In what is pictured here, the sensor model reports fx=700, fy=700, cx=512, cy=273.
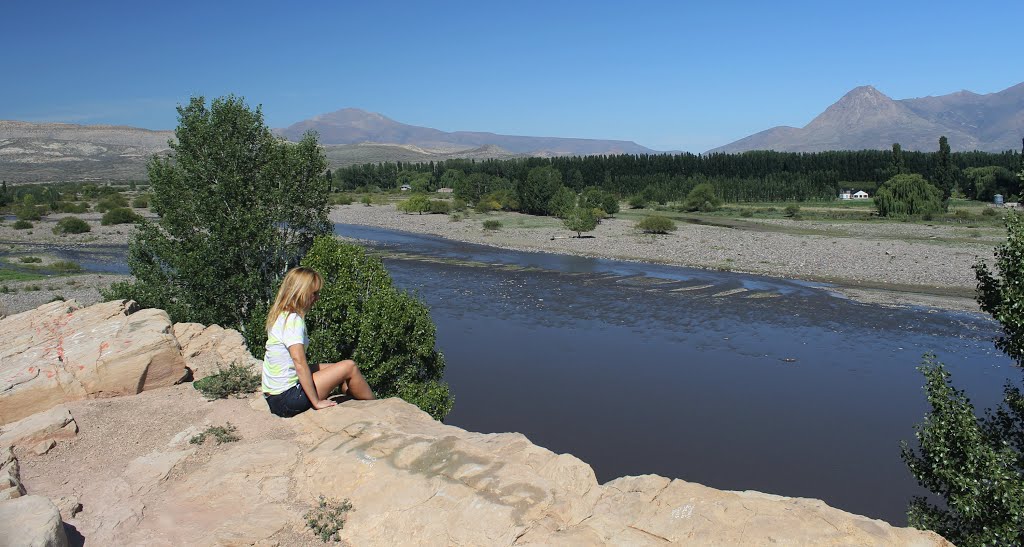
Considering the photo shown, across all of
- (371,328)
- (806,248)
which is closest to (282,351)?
(371,328)

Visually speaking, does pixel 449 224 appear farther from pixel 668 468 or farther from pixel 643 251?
pixel 668 468

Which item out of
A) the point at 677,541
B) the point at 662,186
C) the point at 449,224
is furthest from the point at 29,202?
the point at 677,541

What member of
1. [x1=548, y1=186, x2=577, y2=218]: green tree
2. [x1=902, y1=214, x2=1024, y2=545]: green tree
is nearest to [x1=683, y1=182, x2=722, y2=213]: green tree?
[x1=548, y1=186, x2=577, y2=218]: green tree

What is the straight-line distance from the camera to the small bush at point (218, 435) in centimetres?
860

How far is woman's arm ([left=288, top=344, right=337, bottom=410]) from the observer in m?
8.46

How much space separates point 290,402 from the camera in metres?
8.91

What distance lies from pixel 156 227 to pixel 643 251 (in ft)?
118

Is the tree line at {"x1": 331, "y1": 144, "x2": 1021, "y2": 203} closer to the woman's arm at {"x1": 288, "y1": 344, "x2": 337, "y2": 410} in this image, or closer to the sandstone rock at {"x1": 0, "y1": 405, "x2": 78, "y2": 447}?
the woman's arm at {"x1": 288, "y1": 344, "x2": 337, "y2": 410}

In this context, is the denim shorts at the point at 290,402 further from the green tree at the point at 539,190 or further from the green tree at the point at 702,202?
the green tree at the point at 702,202

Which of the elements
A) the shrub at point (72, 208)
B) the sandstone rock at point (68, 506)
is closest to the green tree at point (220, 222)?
the sandstone rock at point (68, 506)

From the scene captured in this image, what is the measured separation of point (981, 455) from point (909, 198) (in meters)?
74.6

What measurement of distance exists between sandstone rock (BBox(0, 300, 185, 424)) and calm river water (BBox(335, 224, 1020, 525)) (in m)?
9.11

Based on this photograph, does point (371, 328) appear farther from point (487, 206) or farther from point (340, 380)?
point (487, 206)

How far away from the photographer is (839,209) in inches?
3469
